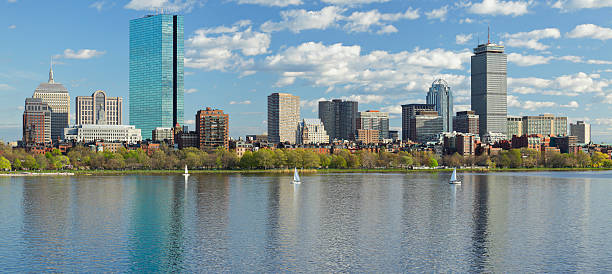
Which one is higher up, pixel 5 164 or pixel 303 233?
pixel 5 164

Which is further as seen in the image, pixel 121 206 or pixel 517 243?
pixel 121 206

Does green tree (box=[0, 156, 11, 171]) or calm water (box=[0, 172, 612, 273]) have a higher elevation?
green tree (box=[0, 156, 11, 171])

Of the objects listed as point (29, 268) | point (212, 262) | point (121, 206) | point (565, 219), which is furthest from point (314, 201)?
point (29, 268)

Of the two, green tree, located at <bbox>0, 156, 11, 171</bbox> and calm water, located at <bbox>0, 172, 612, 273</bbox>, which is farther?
green tree, located at <bbox>0, 156, 11, 171</bbox>

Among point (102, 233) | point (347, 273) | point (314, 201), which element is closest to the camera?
point (347, 273)

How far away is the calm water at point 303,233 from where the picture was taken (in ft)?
171

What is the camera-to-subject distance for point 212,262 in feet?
172

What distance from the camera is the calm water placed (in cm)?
5225

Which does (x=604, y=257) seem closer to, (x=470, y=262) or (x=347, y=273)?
(x=470, y=262)

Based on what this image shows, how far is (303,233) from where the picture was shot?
216 ft

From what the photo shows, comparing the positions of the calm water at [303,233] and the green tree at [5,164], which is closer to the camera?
the calm water at [303,233]

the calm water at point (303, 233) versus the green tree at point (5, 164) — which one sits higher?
the green tree at point (5, 164)

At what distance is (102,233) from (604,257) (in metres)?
48.1

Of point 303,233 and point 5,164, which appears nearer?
point 303,233
